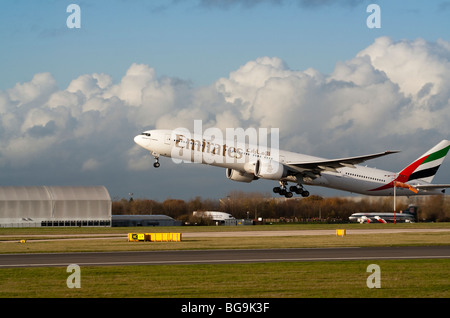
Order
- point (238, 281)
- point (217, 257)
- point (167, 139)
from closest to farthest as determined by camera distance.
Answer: point (238, 281), point (217, 257), point (167, 139)

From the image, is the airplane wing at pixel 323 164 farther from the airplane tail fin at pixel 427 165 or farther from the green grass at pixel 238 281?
the green grass at pixel 238 281

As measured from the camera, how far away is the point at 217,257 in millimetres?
33812

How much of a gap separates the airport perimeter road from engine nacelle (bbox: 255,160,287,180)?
69.0ft

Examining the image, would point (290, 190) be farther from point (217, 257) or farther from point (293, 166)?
point (217, 257)

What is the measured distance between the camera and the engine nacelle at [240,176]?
63.5 meters

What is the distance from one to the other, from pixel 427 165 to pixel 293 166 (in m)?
22.3

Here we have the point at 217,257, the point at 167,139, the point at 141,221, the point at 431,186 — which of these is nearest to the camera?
the point at 217,257

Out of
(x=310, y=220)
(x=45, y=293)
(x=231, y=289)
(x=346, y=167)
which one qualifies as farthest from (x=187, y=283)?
(x=310, y=220)

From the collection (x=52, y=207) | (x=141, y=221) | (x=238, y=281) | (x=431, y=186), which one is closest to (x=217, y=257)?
(x=238, y=281)

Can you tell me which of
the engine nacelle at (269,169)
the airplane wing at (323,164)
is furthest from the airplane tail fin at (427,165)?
the engine nacelle at (269,169)

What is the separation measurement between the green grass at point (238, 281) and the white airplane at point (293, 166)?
1143 inches

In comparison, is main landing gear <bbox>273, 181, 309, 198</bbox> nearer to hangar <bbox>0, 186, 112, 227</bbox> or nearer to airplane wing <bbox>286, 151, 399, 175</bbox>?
airplane wing <bbox>286, 151, 399, 175</bbox>

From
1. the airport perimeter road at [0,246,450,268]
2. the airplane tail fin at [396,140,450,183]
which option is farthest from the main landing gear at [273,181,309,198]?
the airport perimeter road at [0,246,450,268]
